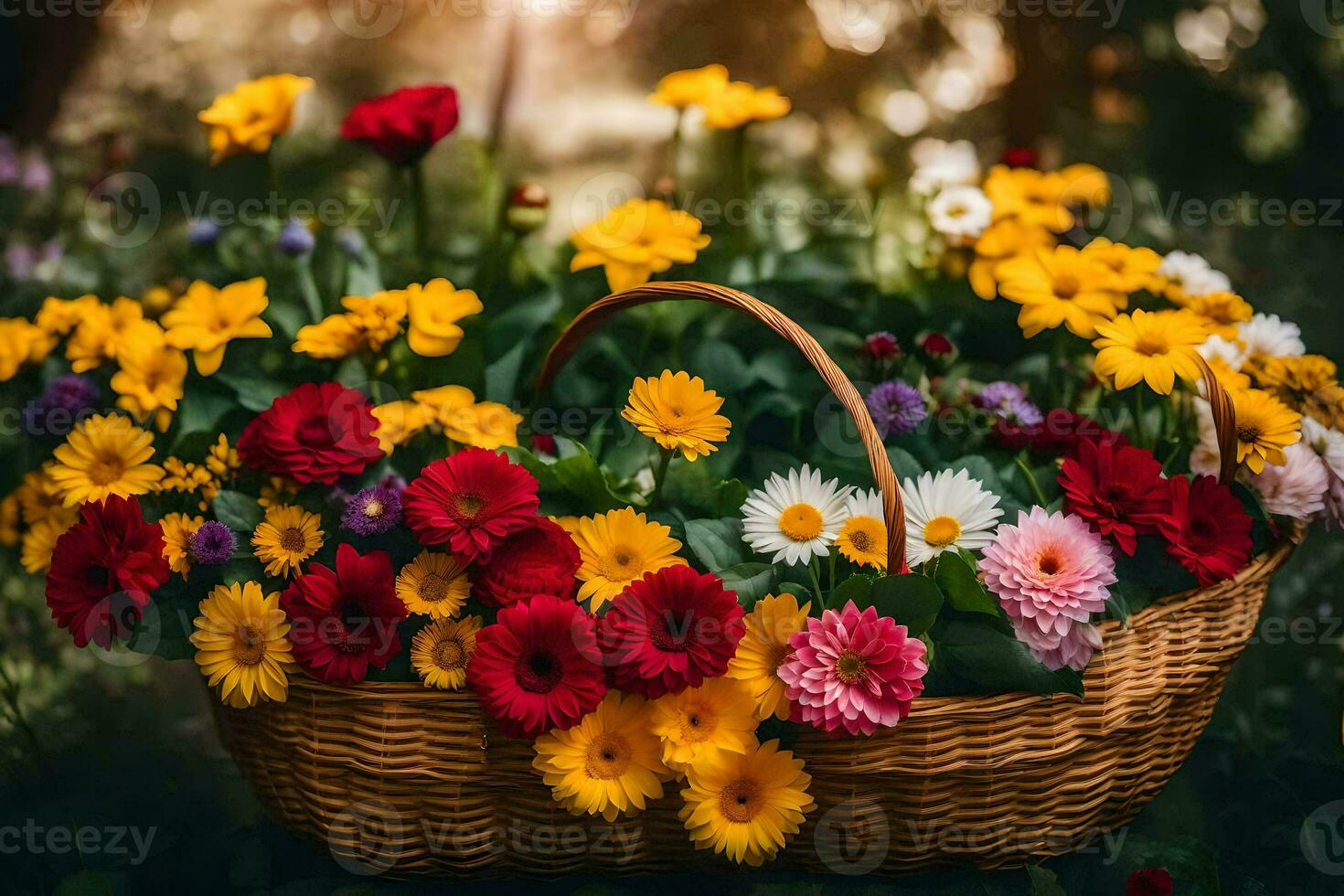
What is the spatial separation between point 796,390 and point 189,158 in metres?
1.25

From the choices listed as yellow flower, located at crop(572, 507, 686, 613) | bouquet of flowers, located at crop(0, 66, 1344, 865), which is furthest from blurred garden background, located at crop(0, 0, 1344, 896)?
yellow flower, located at crop(572, 507, 686, 613)

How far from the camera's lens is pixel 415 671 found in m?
0.78

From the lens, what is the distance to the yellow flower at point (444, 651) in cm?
75

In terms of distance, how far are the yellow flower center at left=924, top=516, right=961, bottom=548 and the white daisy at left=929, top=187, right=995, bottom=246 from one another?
1.37 ft

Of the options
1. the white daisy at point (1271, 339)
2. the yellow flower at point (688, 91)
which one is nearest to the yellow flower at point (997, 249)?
the white daisy at point (1271, 339)

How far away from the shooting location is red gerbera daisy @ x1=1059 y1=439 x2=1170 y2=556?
795 mm

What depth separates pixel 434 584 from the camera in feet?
2.56

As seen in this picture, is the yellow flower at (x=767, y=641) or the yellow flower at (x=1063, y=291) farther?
the yellow flower at (x=1063, y=291)

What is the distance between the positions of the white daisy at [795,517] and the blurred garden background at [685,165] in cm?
26

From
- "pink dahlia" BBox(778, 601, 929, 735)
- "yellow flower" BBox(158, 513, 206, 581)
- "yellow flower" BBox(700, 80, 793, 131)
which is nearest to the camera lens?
"pink dahlia" BBox(778, 601, 929, 735)

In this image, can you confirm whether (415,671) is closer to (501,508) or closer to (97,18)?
(501,508)

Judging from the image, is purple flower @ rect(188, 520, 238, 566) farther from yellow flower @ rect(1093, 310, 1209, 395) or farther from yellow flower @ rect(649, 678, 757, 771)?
yellow flower @ rect(1093, 310, 1209, 395)

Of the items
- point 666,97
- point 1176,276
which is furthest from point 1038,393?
point 666,97

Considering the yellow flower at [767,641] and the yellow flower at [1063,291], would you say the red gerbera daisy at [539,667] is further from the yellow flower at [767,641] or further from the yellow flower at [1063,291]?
the yellow flower at [1063,291]
